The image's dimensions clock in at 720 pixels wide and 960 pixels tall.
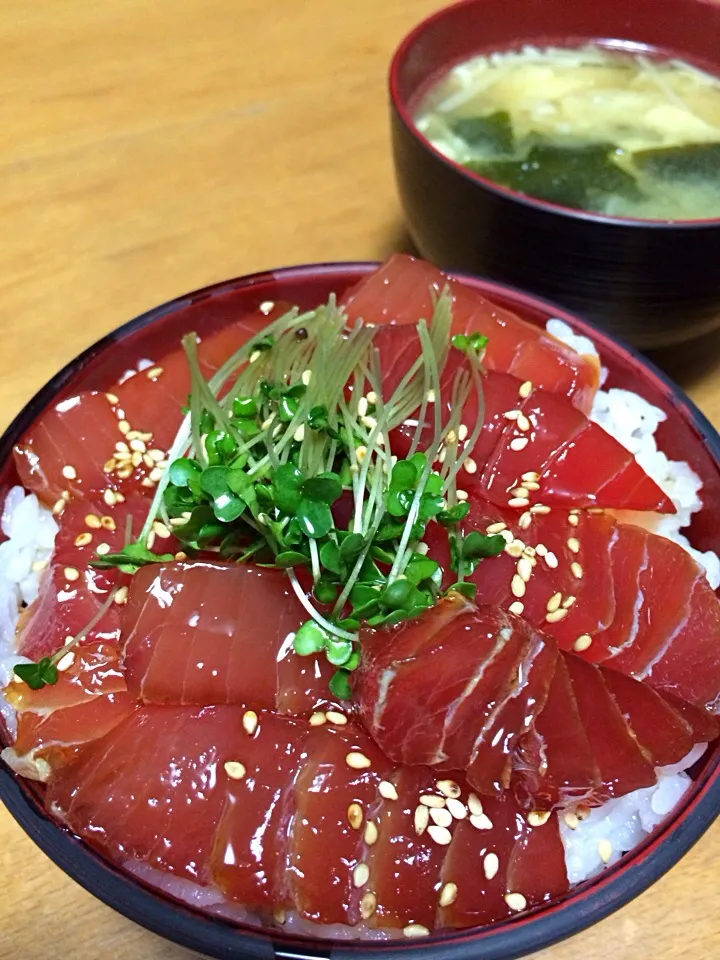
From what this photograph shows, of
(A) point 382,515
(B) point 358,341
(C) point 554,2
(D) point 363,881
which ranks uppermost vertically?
(C) point 554,2

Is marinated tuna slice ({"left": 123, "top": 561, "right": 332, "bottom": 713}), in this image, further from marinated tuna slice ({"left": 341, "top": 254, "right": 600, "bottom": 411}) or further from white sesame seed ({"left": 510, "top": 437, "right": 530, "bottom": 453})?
marinated tuna slice ({"left": 341, "top": 254, "right": 600, "bottom": 411})

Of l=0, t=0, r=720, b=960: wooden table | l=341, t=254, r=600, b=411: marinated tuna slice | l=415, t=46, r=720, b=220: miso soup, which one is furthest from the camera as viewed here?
l=0, t=0, r=720, b=960: wooden table

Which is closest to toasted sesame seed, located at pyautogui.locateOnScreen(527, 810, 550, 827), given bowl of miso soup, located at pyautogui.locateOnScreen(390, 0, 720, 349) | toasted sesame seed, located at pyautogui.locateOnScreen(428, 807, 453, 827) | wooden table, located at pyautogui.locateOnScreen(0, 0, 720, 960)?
toasted sesame seed, located at pyautogui.locateOnScreen(428, 807, 453, 827)

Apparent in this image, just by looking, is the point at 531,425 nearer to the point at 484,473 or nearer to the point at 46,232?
the point at 484,473

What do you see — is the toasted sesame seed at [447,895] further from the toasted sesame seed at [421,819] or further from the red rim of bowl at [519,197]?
the red rim of bowl at [519,197]

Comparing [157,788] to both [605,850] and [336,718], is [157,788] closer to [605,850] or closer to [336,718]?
[336,718]

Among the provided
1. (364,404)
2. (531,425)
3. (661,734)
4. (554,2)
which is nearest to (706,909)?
(661,734)
